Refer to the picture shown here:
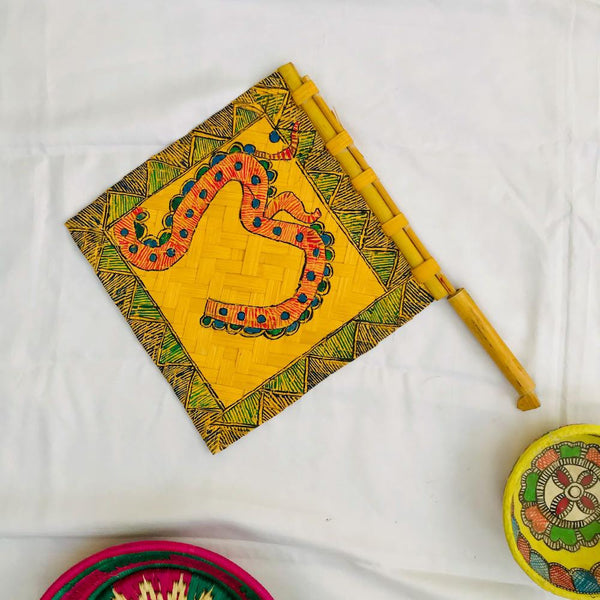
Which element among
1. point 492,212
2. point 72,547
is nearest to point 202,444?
point 72,547

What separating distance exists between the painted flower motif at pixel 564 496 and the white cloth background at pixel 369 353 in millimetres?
38

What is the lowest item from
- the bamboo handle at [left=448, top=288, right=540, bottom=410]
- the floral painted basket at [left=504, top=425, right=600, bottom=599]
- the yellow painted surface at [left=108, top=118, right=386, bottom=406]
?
the floral painted basket at [left=504, top=425, right=600, bottom=599]

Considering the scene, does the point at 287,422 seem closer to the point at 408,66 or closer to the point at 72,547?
the point at 72,547

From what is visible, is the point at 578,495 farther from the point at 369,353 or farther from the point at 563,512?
the point at 369,353

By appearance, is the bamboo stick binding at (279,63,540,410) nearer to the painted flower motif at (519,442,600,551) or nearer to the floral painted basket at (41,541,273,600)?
the painted flower motif at (519,442,600,551)

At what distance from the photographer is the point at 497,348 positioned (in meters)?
0.79

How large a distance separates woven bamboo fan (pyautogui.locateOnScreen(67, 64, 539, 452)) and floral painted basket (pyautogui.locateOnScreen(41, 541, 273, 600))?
154 millimetres

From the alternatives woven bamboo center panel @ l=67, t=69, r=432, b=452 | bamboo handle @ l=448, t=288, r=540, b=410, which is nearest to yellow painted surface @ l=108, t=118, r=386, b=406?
woven bamboo center panel @ l=67, t=69, r=432, b=452

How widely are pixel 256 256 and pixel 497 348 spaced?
0.36 m

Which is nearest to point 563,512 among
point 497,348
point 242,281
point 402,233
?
point 497,348

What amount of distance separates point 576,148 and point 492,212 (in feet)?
0.48

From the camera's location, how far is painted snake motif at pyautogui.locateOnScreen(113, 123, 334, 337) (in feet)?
2.69

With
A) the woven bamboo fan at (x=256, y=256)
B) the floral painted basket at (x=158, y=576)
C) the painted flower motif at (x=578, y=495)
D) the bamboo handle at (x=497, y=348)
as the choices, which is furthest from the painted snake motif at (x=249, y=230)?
the painted flower motif at (x=578, y=495)

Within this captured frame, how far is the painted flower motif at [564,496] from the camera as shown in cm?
79
